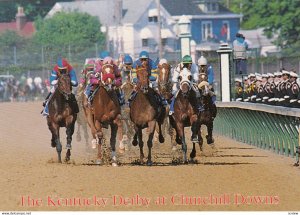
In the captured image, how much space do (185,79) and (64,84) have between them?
2.17 metres

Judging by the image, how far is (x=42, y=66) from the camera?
64.9 metres

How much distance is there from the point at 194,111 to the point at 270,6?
230ft

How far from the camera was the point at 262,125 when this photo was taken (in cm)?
2641

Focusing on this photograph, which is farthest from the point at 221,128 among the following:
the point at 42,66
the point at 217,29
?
the point at 217,29

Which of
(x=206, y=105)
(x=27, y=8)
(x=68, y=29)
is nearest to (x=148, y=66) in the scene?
(x=206, y=105)

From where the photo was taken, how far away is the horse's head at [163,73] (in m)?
23.4

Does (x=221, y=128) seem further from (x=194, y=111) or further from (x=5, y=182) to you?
(x=5, y=182)

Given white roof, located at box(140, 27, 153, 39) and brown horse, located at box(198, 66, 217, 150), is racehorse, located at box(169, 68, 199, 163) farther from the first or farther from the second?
white roof, located at box(140, 27, 153, 39)

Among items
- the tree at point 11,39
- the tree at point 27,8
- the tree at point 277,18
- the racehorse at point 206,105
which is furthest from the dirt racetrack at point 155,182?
the tree at point 27,8

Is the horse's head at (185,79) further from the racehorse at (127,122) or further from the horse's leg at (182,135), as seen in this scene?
the racehorse at (127,122)

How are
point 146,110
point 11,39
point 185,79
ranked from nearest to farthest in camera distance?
point 185,79 → point 146,110 → point 11,39

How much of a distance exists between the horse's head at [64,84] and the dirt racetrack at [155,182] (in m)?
1.29

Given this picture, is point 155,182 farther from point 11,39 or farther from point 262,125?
point 11,39

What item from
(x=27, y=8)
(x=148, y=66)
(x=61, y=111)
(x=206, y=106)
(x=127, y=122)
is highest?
(x=27, y=8)
